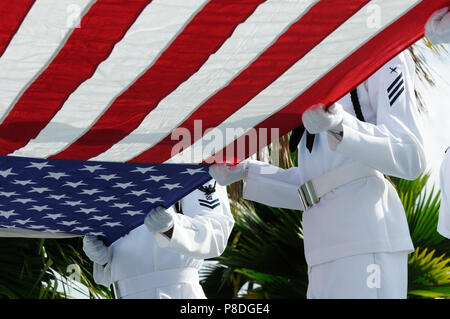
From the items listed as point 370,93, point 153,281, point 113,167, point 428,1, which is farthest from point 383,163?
point 153,281

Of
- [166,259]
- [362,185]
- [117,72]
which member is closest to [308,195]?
[362,185]

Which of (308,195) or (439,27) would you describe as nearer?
(439,27)

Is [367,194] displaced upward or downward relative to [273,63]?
downward

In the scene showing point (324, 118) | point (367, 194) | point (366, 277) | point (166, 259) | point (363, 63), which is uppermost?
point (363, 63)

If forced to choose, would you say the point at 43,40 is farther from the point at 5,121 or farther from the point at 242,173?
the point at 242,173

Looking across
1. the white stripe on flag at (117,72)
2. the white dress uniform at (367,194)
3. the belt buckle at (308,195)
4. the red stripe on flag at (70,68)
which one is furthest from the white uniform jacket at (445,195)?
the red stripe on flag at (70,68)

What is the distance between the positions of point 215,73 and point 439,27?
2.47ft

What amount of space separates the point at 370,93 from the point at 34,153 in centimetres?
132

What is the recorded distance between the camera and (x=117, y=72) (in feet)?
8.73

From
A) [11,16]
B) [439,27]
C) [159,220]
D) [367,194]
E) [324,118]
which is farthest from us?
[159,220]

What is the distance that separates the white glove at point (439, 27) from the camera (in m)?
2.58

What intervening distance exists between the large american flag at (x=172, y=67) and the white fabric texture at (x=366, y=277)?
611mm

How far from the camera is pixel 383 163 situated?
113 inches

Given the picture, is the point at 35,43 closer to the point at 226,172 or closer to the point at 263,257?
the point at 226,172
